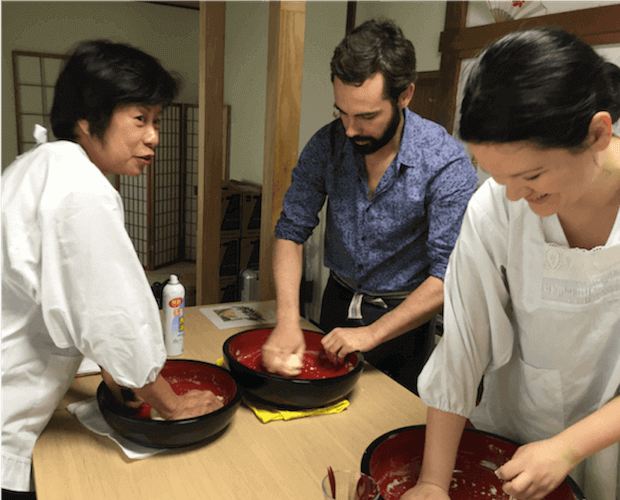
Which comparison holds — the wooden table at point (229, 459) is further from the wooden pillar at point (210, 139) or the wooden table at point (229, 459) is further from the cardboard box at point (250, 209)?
the cardboard box at point (250, 209)

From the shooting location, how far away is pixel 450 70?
295cm

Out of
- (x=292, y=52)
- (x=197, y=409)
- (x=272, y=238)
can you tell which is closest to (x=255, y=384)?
(x=197, y=409)

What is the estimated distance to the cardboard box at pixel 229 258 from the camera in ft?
14.9

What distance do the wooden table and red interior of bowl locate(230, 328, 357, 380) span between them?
5.2 inches

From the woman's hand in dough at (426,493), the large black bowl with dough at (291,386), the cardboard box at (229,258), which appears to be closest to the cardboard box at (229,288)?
the cardboard box at (229,258)

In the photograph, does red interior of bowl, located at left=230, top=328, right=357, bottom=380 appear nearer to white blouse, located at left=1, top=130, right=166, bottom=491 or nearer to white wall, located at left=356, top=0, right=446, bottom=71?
white blouse, located at left=1, top=130, right=166, bottom=491

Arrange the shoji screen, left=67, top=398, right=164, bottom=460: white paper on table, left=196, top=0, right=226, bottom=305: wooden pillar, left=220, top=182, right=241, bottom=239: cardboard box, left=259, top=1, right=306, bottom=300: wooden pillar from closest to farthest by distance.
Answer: left=67, top=398, right=164, bottom=460: white paper on table, left=259, top=1, right=306, bottom=300: wooden pillar, left=196, top=0, right=226, bottom=305: wooden pillar, left=220, top=182, right=241, bottom=239: cardboard box, the shoji screen

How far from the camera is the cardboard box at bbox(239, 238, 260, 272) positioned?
4.67 meters

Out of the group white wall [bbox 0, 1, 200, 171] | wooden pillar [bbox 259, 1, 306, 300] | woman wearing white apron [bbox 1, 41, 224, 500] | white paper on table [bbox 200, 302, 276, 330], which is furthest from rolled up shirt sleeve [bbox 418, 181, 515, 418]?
white wall [bbox 0, 1, 200, 171]

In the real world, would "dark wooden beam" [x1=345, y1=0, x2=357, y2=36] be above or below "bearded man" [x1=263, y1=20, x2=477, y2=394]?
above

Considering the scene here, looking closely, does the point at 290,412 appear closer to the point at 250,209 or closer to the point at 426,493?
the point at 426,493

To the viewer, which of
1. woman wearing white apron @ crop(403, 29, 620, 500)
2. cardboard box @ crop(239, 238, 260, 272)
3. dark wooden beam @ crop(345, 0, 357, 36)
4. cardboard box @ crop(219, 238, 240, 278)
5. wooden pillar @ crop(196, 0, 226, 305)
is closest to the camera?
woman wearing white apron @ crop(403, 29, 620, 500)

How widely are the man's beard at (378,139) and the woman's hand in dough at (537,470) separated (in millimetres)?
1028

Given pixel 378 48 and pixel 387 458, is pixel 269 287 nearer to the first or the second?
pixel 378 48
